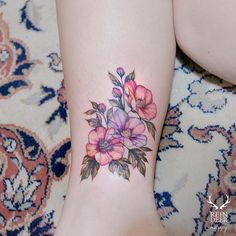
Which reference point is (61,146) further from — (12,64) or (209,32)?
(209,32)

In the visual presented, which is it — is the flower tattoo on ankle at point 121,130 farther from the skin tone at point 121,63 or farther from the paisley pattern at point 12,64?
Result: the paisley pattern at point 12,64

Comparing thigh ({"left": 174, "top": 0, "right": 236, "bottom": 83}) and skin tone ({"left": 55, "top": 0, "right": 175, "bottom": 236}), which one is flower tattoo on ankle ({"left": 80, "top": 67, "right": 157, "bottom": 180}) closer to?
skin tone ({"left": 55, "top": 0, "right": 175, "bottom": 236})

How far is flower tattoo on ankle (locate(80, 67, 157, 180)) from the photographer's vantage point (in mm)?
669

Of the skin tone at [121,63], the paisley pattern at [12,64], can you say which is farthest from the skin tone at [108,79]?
the paisley pattern at [12,64]

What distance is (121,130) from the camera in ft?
2.24

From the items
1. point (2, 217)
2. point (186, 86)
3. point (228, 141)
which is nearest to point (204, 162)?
point (228, 141)

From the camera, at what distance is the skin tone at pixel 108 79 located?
0.64 metres

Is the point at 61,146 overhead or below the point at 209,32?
below

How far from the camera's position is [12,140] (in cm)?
82

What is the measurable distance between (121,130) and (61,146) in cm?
18

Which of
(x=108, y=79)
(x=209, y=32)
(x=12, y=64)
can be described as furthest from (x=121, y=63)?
(x=12, y=64)

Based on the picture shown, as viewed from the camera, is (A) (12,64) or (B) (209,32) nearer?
(B) (209,32)

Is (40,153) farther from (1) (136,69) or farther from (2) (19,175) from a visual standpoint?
(1) (136,69)

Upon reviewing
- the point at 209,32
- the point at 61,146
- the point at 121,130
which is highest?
the point at 209,32
